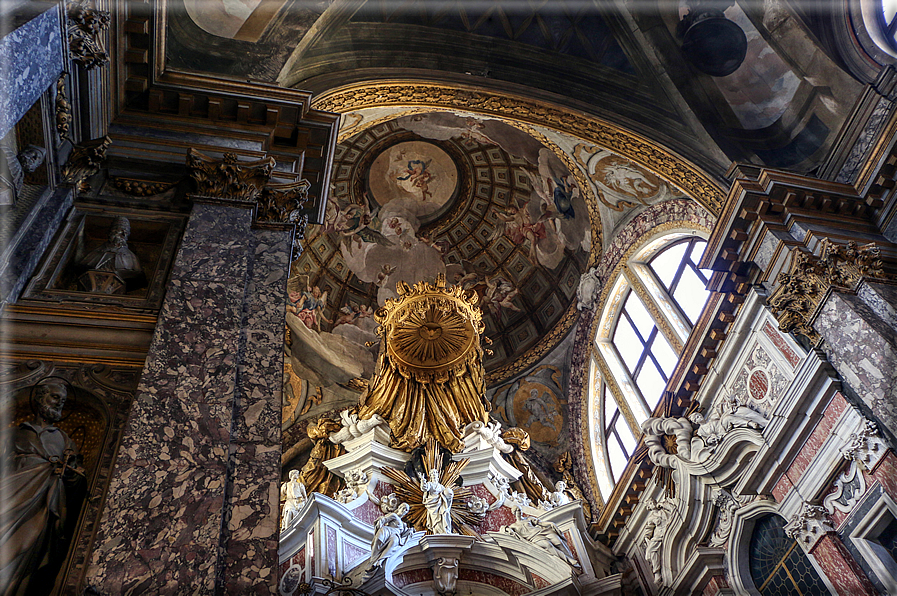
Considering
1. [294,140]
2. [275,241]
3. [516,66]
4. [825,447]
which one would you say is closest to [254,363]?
[275,241]

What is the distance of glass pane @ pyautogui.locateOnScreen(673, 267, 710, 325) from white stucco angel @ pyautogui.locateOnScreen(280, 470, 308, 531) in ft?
20.3

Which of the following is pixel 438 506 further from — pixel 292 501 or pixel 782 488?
pixel 782 488

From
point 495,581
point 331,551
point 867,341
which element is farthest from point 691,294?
point 331,551

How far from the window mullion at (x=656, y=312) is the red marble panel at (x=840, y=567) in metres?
3.74

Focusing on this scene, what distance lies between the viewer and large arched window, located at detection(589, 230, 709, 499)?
33.7ft

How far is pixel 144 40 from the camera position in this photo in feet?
19.1

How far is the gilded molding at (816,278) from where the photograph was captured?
643 centimetres

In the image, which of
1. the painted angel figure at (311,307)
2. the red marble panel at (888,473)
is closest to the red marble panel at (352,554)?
the red marble panel at (888,473)

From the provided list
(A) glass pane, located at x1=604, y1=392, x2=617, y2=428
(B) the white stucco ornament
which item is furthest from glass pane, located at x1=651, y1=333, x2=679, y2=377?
(B) the white stucco ornament

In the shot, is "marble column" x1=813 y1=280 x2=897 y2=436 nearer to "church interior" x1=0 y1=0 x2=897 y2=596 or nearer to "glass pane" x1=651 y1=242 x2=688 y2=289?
"church interior" x1=0 y1=0 x2=897 y2=596

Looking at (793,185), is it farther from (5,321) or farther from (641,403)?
(5,321)

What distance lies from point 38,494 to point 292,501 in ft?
16.3

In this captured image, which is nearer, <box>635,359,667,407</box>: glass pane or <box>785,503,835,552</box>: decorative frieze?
<box>785,503,835,552</box>: decorative frieze

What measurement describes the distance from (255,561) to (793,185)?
6.88m
